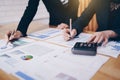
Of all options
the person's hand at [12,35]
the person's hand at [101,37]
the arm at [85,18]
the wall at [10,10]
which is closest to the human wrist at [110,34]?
the person's hand at [101,37]

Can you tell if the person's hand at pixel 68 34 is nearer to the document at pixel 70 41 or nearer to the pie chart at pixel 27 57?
the document at pixel 70 41

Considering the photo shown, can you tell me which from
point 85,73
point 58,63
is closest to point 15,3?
point 58,63

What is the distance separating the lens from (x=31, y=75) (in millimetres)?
618

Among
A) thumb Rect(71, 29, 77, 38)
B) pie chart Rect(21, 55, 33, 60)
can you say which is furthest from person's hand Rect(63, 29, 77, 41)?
pie chart Rect(21, 55, 33, 60)

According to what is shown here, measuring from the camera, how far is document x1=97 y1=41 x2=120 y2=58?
2.61ft

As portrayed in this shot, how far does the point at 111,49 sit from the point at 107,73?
0.26 metres

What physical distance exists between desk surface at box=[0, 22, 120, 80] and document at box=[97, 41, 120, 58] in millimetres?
89

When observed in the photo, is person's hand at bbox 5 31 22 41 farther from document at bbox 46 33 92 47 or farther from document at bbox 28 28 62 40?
document at bbox 46 33 92 47

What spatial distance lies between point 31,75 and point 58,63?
0.14 metres

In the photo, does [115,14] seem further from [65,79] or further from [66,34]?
[65,79]

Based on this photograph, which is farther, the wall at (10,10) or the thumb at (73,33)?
the wall at (10,10)

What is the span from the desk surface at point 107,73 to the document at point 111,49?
89 millimetres

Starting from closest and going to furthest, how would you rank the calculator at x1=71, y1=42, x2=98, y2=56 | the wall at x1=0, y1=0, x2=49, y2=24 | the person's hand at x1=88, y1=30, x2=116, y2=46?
the calculator at x1=71, y1=42, x2=98, y2=56 < the person's hand at x1=88, y1=30, x2=116, y2=46 < the wall at x1=0, y1=0, x2=49, y2=24

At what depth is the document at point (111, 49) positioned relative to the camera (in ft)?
2.61
